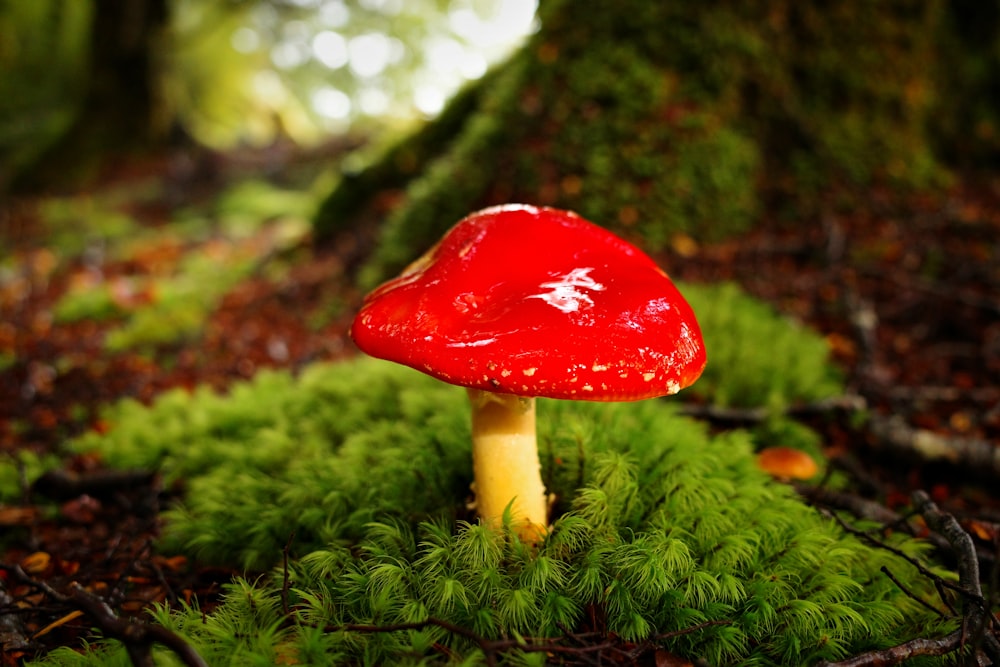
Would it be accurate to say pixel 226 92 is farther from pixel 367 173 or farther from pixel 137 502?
pixel 137 502

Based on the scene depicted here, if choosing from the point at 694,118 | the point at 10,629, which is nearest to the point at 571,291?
the point at 10,629

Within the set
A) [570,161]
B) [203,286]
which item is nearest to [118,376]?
[203,286]

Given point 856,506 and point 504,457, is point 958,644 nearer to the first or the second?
point 856,506

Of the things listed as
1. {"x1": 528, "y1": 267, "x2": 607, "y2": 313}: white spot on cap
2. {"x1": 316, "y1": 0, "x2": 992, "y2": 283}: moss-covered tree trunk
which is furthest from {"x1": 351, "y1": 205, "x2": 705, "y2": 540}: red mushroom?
{"x1": 316, "y1": 0, "x2": 992, "y2": 283}: moss-covered tree trunk

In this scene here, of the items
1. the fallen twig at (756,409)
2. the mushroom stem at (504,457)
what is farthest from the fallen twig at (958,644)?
the fallen twig at (756,409)

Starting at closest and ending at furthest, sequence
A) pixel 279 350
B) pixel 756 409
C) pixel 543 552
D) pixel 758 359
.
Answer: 1. pixel 543 552
2. pixel 756 409
3. pixel 758 359
4. pixel 279 350

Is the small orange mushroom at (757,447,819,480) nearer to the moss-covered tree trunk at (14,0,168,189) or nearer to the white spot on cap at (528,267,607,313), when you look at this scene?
the white spot on cap at (528,267,607,313)
